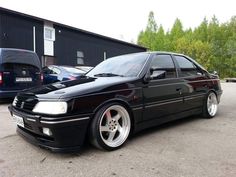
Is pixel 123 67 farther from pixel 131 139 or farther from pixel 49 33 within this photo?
pixel 49 33

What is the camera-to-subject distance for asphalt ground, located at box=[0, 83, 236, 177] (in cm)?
272

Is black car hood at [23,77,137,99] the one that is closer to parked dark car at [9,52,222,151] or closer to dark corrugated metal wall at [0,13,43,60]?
parked dark car at [9,52,222,151]

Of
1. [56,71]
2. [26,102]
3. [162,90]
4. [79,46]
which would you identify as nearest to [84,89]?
[26,102]

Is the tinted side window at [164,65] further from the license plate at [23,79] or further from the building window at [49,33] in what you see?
the building window at [49,33]

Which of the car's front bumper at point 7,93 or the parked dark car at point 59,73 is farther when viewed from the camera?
the parked dark car at point 59,73

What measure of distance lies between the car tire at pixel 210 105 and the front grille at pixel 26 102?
3727 millimetres

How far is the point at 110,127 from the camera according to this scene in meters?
3.52

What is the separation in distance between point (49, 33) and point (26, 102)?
47.3 ft

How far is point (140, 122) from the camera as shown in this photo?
3.83 meters

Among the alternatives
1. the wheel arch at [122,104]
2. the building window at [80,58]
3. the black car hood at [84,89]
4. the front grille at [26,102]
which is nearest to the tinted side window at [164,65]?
the black car hood at [84,89]

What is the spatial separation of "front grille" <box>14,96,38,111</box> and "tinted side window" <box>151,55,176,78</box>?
204cm

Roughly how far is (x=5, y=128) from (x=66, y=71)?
15.8ft

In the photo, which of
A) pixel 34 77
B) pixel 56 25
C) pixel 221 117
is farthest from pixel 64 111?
pixel 56 25

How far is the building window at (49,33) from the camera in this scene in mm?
16397
